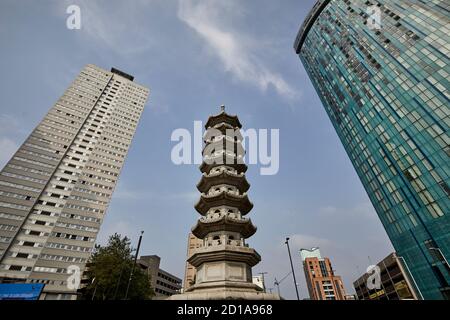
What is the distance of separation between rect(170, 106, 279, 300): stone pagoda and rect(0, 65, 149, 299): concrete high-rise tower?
3936cm

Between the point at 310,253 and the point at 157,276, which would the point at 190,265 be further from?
the point at 310,253

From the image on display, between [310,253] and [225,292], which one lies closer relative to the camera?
[225,292]

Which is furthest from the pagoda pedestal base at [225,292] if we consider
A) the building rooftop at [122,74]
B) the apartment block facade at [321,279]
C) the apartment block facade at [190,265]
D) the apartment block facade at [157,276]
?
the building rooftop at [122,74]

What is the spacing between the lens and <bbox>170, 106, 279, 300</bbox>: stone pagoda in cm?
1437

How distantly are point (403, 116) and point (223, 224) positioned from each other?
130 ft

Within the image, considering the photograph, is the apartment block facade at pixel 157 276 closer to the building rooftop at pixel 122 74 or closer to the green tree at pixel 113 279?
the green tree at pixel 113 279

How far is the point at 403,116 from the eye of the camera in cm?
3775

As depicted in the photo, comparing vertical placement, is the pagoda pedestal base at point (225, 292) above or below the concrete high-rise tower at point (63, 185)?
below

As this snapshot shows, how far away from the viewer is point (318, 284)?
88.4 metres

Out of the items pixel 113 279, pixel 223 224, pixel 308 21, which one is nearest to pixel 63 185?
pixel 113 279

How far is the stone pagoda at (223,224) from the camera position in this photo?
14367mm

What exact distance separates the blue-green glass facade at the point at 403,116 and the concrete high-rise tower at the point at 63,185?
2381 inches
